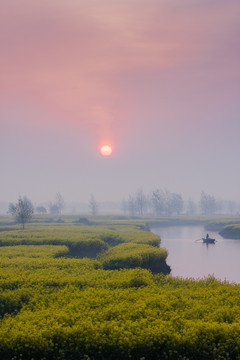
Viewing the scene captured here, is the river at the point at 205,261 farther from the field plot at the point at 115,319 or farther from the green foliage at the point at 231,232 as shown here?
the field plot at the point at 115,319

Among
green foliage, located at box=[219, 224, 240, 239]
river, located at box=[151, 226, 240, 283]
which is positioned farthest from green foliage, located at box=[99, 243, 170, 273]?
green foliage, located at box=[219, 224, 240, 239]

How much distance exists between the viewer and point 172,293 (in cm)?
1480

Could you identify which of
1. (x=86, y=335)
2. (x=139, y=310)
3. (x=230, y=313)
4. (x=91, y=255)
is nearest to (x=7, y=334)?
(x=86, y=335)

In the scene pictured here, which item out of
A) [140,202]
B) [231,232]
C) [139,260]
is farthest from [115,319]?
[140,202]

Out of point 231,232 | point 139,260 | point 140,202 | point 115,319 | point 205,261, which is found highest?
point 140,202

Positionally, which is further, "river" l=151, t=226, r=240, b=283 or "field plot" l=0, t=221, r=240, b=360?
"river" l=151, t=226, r=240, b=283

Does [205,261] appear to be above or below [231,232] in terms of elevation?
above

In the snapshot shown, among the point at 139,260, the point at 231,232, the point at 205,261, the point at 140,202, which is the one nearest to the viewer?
the point at 139,260

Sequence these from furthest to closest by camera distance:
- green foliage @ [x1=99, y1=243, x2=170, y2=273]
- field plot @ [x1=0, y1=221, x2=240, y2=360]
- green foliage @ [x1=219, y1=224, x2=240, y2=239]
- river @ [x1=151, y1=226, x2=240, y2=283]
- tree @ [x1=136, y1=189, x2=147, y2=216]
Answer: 1. tree @ [x1=136, y1=189, x2=147, y2=216]
2. green foliage @ [x1=219, y1=224, x2=240, y2=239]
3. river @ [x1=151, y1=226, x2=240, y2=283]
4. green foliage @ [x1=99, y1=243, x2=170, y2=273]
5. field plot @ [x1=0, y1=221, x2=240, y2=360]

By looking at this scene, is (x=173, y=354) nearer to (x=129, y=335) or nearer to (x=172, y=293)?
(x=129, y=335)

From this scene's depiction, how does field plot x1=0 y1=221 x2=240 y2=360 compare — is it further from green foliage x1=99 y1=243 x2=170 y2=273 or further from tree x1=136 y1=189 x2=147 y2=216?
tree x1=136 y1=189 x2=147 y2=216

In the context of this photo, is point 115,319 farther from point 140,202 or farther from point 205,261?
point 140,202

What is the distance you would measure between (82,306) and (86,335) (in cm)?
257

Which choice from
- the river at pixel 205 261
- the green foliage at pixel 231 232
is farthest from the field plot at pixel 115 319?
the green foliage at pixel 231 232
